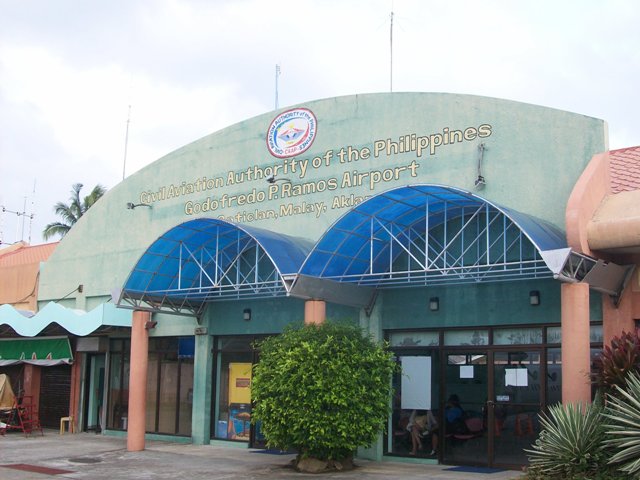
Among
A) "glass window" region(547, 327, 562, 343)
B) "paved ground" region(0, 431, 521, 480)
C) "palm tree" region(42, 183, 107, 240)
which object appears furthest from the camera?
"palm tree" region(42, 183, 107, 240)

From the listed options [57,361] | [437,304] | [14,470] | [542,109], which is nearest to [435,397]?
[437,304]

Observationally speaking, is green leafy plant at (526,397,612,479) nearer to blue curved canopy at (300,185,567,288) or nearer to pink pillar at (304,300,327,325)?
blue curved canopy at (300,185,567,288)

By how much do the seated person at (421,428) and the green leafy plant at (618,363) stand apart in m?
4.72

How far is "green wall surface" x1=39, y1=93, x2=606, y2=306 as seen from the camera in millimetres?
15422

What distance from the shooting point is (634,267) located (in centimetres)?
1421

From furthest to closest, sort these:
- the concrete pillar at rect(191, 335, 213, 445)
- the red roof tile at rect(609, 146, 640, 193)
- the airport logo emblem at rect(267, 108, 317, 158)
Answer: the concrete pillar at rect(191, 335, 213, 445) < the airport logo emblem at rect(267, 108, 317, 158) < the red roof tile at rect(609, 146, 640, 193)

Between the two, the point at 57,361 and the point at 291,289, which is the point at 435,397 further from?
the point at 57,361

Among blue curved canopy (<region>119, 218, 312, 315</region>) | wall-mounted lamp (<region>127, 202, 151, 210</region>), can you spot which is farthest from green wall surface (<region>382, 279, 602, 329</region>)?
wall-mounted lamp (<region>127, 202, 151, 210</region>)

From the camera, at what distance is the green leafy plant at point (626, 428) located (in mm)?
10859

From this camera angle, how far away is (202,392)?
66.9ft

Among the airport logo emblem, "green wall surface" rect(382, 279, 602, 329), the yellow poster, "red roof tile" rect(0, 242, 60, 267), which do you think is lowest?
the yellow poster

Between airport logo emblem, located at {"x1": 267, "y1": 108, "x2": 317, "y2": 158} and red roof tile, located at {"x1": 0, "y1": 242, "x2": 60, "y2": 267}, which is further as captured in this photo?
red roof tile, located at {"x1": 0, "y1": 242, "x2": 60, "y2": 267}

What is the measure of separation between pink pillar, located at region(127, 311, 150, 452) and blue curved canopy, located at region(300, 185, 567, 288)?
5.49 m

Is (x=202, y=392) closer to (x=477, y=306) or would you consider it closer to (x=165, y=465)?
(x=165, y=465)
